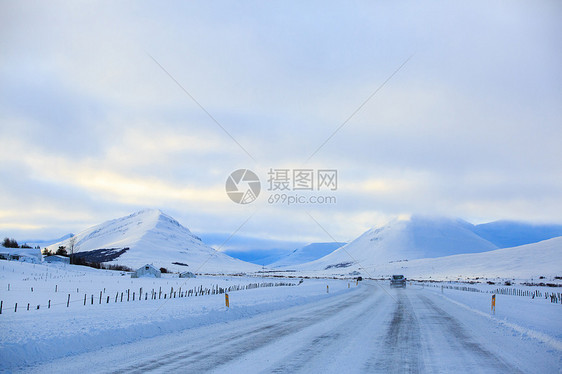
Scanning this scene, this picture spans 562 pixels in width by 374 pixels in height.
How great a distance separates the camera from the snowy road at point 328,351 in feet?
31.6

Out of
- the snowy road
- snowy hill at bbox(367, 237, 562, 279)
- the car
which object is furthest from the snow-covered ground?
snowy hill at bbox(367, 237, 562, 279)

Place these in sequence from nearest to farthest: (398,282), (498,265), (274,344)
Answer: (274,344), (398,282), (498,265)

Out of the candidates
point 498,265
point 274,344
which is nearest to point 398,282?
point 274,344

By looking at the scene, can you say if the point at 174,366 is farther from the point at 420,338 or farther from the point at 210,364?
the point at 420,338

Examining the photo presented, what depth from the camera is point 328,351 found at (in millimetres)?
11414

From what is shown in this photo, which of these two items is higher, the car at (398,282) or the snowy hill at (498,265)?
the snowy hill at (498,265)

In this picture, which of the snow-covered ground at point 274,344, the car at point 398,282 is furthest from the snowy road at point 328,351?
the car at point 398,282

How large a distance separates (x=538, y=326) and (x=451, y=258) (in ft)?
553

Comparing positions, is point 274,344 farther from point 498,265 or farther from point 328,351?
point 498,265

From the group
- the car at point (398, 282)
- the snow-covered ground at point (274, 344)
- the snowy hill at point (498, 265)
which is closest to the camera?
the snow-covered ground at point (274, 344)

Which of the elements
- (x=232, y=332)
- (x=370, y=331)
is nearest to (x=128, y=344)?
(x=232, y=332)

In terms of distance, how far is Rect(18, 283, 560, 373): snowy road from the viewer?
9625 mm

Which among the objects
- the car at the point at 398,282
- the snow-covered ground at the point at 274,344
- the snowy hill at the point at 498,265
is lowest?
the snow-covered ground at the point at 274,344

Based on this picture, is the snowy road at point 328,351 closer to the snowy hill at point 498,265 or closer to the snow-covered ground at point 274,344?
the snow-covered ground at point 274,344
